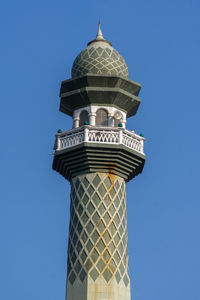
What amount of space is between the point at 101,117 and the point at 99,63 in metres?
2.91

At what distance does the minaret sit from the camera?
39.1 metres

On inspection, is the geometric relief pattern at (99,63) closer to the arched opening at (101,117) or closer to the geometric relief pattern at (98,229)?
the arched opening at (101,117)

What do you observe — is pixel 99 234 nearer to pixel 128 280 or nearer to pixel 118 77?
pixel 128 280

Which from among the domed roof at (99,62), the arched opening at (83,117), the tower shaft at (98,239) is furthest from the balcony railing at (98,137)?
the domed roof at (99,62)

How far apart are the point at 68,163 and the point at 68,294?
6.69 meters

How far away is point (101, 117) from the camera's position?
43469 millimetres

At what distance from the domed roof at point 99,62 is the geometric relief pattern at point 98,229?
19.7 feet

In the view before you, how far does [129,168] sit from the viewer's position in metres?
42.1

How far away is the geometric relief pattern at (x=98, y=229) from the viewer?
128 ft

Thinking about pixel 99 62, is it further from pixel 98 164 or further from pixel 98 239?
pixel 98 239

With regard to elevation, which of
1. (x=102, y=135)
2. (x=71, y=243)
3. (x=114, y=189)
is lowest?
(x=71, y=243)

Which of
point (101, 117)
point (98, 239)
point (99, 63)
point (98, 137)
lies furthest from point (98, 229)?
point (99, 63)

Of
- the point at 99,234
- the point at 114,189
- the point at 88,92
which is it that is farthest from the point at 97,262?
the point at 88,92

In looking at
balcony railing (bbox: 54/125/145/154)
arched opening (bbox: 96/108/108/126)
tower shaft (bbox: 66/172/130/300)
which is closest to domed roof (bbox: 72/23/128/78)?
arched opening (bbox: 96/108/108/126)
